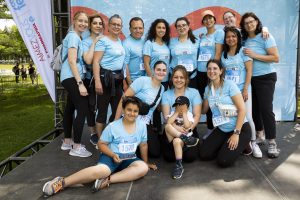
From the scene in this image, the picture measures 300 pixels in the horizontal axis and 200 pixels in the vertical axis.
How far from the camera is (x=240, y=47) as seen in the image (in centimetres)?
330

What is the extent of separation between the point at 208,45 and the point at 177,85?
2.42ft

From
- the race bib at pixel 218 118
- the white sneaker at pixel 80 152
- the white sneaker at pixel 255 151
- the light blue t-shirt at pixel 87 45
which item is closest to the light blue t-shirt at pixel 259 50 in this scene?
the race bib at pixel 218 118

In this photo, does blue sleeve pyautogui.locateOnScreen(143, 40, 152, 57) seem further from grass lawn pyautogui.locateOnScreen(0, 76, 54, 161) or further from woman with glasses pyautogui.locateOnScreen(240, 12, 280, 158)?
grass lawn pyautogui.locateOnScreen(0, 76, 54, 161)

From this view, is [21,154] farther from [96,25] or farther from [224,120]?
[224,120]

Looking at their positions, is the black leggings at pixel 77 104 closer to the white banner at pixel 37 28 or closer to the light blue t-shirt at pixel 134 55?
the light blue t-shirt at pixel 134 55

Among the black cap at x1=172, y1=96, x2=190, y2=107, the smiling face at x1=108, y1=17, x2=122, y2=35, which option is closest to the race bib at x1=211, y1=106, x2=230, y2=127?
the black cap at x1=172, y1=96, x2=190, y2=107

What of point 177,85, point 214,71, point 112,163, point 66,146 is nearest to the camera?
point 112,163

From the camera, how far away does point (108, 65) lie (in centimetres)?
338

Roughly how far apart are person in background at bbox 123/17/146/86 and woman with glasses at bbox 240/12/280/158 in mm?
1189

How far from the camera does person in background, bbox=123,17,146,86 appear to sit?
11.8 feet

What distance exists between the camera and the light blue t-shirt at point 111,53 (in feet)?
10.8

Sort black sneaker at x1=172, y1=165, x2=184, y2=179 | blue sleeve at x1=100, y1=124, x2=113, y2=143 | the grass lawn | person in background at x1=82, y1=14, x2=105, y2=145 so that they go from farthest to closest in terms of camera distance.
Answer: the grass lawn → person in background at x1=82, y1=14, x2=105, y2=145 → black sneaker at x1=172, y1=165, x2=184, y2=179 → blue sleeve at x1=100, y1=124, x2=113, y2=143

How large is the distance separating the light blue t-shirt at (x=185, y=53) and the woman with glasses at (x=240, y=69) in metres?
0.36

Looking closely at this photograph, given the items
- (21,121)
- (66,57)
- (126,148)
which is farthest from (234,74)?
(21,121)
